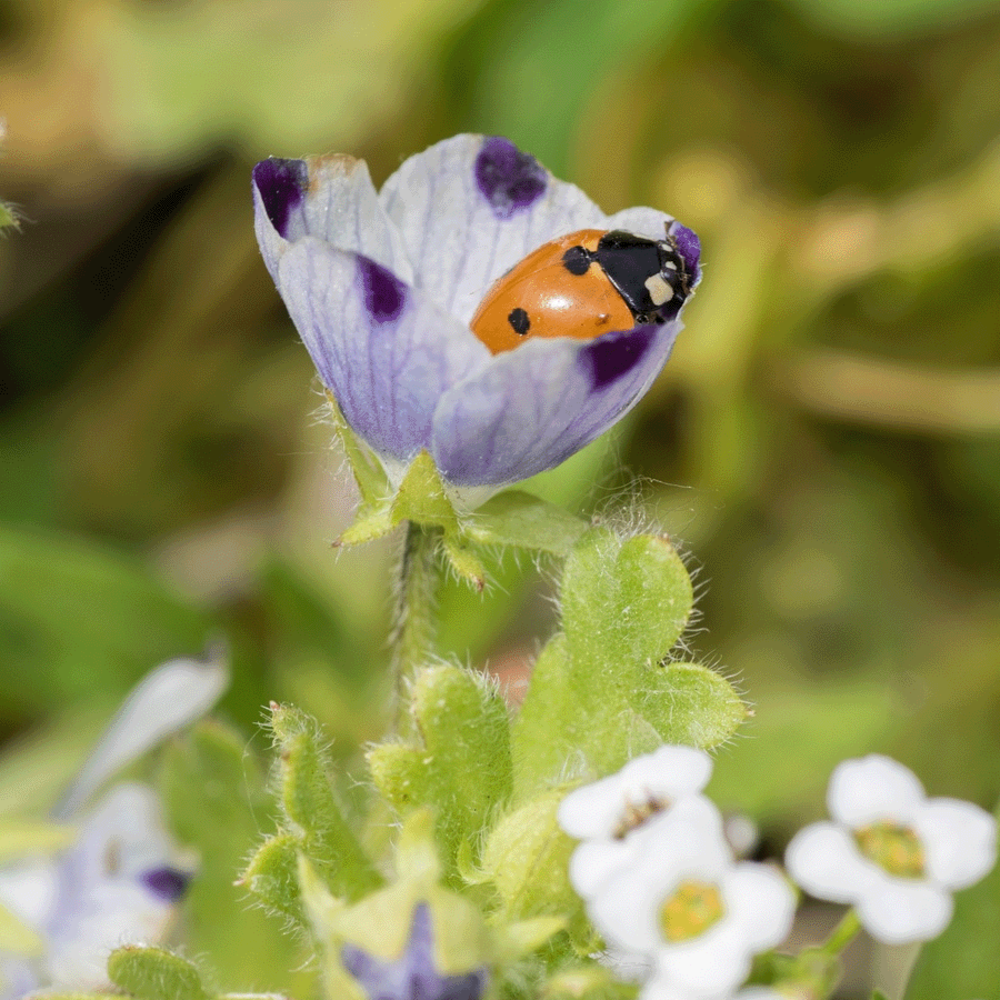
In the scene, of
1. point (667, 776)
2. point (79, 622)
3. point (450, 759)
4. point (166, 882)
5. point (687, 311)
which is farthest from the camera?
point (687, 311)

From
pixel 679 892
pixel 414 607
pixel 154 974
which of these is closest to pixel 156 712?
pixel 414 607

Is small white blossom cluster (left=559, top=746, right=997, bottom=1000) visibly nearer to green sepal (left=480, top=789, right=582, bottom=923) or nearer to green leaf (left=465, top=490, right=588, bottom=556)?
green sepal (left=480, top=789, right=582, bottom=923)

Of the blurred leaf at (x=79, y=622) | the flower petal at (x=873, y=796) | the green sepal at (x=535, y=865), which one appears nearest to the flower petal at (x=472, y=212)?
the green sepal at (x=535, y=865)

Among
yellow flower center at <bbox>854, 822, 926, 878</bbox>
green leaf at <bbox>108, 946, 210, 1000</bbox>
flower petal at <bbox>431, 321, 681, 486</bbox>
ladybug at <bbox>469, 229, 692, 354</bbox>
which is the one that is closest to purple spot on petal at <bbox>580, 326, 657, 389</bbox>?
flower petal at <bbox>431, 321, 681, 486</bbox>

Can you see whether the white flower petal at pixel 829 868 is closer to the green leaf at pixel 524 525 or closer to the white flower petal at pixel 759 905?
the white flower petal at pixel 759 905

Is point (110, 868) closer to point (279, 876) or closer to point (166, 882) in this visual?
point (166, 882)

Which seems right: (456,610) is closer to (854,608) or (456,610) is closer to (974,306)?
(854,608)

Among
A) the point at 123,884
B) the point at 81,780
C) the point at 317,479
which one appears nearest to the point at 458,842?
the point at 123,884
